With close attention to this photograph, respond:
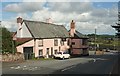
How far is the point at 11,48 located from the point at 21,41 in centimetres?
1101

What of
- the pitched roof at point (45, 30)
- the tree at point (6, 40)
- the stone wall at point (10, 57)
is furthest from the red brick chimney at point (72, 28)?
the stone wall at point (10, 57)

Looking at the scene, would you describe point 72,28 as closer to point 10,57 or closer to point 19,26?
point 19,26

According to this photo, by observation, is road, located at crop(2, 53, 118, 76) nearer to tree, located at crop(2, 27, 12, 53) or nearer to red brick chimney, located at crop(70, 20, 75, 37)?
tree, located at crop(2, 27, 12, 53)

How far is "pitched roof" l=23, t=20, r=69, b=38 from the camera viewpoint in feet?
180

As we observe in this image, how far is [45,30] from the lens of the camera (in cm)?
6050

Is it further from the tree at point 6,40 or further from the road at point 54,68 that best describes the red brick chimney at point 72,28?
the road at point 54,68

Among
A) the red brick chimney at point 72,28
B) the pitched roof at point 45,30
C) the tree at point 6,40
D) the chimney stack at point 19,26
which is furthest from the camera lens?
the red brick chimney at point 72,28

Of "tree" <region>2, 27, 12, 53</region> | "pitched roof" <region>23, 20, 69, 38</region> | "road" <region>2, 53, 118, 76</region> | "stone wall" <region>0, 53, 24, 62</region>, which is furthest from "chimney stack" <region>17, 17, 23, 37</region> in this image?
"road" <region>2, 53, 118, 76</region>

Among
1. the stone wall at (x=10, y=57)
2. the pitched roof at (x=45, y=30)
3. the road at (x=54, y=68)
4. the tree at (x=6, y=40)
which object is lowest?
the road at (x=54, y=68)

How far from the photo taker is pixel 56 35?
6275 centimetres

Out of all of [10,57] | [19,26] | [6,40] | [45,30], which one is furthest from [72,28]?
[10,57]

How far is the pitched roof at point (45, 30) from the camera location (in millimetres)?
54875

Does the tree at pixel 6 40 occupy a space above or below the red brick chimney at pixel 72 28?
below

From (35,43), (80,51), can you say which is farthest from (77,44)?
(35,43)
